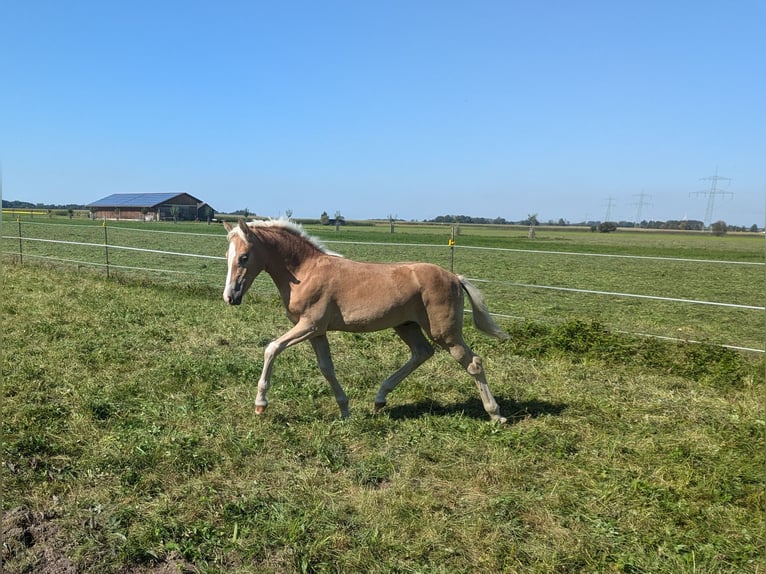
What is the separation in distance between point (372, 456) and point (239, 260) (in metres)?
1.90

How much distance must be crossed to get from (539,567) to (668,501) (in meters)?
1.16

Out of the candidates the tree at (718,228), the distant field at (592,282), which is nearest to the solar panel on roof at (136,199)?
the distant field at (592,282)

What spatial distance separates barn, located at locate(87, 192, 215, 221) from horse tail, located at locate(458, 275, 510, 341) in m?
51.3

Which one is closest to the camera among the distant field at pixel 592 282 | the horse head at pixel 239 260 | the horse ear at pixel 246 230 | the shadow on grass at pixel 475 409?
the horse ear at pixel 246 230

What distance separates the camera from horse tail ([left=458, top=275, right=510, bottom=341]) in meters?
4.86

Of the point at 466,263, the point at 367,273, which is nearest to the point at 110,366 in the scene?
the point at 367,273

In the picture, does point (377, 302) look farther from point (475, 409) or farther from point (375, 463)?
point (475, 409)

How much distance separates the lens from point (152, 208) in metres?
61.4

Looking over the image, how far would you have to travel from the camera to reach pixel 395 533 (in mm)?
2975

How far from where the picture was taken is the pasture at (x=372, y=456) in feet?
9.30

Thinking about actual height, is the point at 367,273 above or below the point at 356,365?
above

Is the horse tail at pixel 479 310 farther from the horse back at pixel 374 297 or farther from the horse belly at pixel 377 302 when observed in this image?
the horse belly at pixel 377 302

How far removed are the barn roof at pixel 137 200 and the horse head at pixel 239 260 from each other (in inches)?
2528

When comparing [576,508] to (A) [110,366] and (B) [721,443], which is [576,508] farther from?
(A) [110,366]
